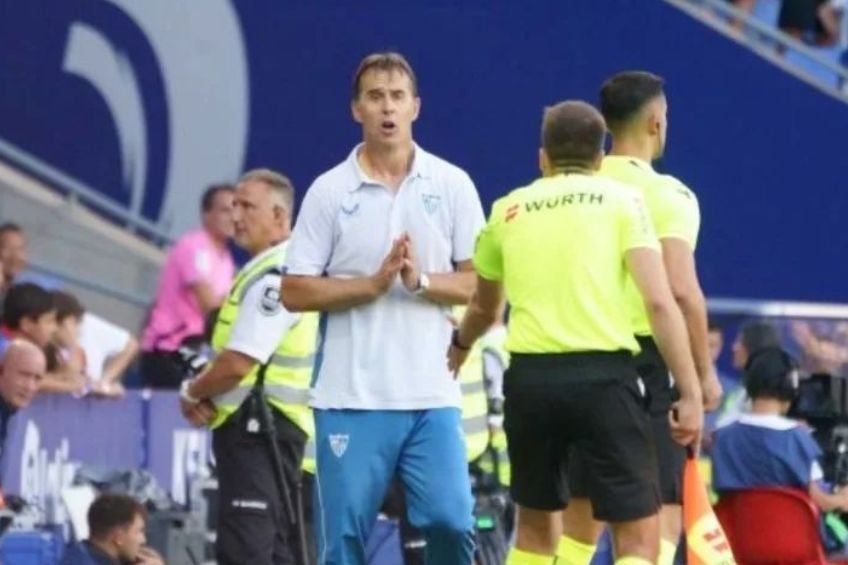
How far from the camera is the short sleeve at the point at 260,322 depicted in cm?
1234

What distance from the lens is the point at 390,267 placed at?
10352mm

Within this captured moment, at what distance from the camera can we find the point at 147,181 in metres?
20.6

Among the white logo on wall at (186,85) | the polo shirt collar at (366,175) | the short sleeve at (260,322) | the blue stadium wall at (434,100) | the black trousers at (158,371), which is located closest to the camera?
the polo shirt collar at (366,175)

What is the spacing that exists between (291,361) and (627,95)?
2.52 m

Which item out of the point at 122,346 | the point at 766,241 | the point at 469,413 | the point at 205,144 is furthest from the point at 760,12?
the point at 469,413

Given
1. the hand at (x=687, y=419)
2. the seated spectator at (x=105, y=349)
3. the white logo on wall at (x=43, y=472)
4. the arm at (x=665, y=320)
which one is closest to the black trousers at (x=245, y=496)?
the white logo on wall at (x=43, y=472)

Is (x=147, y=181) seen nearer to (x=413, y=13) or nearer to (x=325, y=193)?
(x=413, y=13)

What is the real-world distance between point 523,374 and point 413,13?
34.6ft

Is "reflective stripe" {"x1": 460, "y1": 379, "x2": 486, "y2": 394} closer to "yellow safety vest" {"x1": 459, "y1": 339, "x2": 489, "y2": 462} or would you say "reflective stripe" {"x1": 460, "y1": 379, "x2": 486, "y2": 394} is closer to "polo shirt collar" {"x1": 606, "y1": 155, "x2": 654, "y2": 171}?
"yellow safety vest" {"x1": 459, "y1": 339, "x2": 489, "y2": 462}

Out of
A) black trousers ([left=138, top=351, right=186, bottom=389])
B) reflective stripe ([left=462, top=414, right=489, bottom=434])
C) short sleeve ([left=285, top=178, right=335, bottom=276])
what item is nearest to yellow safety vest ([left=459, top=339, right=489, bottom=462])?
reflective stripe ([left=462, top=414, right=489, bottom=434])

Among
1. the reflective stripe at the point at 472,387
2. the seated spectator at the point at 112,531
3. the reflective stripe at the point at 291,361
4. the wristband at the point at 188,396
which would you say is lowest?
the seated spectator at the point at 112,531

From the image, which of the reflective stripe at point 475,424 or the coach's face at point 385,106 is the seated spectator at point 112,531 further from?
the coach's face at point 385,106

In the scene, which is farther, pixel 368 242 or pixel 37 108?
pixel 37 108

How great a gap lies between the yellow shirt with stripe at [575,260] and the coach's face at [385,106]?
0.75m
